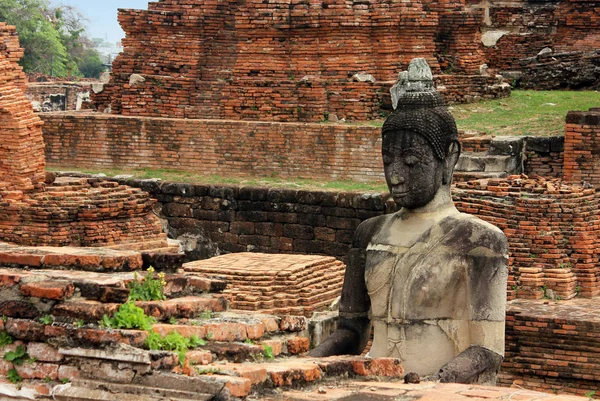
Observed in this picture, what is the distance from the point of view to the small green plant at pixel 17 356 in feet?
17.3

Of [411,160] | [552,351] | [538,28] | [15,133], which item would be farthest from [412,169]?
[538,28]

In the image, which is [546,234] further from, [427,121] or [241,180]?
[427,121]

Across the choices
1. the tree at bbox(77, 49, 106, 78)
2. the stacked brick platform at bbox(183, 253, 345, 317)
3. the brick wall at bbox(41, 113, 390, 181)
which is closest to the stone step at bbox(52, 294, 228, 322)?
the stacked brick platform at bbox(183, 253, 345, 317)

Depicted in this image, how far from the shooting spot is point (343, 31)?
20172 mm

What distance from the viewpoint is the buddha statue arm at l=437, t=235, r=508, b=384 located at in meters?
6.73

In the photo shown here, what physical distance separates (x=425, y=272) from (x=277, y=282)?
6.32m

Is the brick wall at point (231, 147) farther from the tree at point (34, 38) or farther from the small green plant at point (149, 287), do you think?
the tree at point (34, 38)

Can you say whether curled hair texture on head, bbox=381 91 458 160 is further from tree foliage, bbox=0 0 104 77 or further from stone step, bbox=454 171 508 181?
tree foliage, bbox=0 0 104 77

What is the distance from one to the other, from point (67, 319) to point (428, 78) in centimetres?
334

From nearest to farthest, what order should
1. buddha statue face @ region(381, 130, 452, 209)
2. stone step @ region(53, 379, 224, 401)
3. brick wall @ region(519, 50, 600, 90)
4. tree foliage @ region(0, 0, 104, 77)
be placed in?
stone step @ region(53, 379, 224, 401) < buddha statue face @ region(381, 130, 452, 209) < brick wall @ region(519, 50, 600, 90) < tree foliage @ region(0, 0, 104, 77)

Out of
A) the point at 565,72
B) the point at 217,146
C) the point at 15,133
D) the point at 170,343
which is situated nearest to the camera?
the point at 170,343

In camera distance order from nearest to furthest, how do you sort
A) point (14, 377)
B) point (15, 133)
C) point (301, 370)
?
point (14, 377), point (301, 370), point (15, 133)

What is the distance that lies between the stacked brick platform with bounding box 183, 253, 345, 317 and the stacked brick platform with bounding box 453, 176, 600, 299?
5.02 ft

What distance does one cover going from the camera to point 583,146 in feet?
50.9
